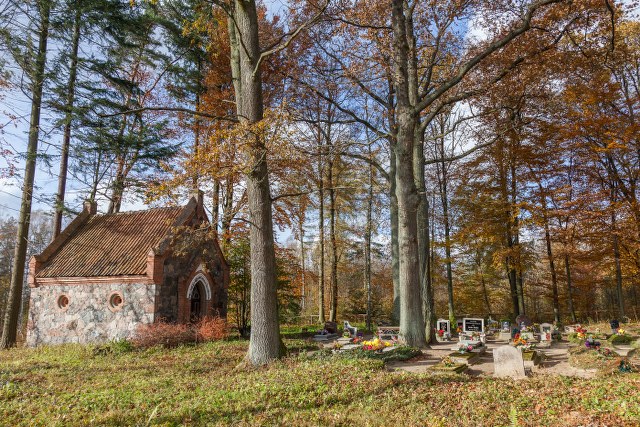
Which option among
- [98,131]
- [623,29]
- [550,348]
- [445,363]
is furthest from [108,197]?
[623,29]

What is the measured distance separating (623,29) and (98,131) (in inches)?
1066

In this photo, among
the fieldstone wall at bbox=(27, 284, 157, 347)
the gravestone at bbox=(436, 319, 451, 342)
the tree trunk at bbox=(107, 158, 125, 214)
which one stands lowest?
the gravestone at bbox=(436, 319, 451, 342)

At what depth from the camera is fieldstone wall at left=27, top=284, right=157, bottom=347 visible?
46.8 ft

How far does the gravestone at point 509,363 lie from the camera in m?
8.39

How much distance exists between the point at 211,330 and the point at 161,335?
1903 millimetres

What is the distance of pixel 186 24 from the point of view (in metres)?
10.4

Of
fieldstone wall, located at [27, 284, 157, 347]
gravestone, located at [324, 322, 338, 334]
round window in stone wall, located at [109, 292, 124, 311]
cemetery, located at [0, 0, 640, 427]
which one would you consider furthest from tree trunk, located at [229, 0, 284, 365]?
gravestone, located at [324, 322, 338, 334]

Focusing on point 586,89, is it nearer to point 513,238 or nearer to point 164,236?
point 513,238

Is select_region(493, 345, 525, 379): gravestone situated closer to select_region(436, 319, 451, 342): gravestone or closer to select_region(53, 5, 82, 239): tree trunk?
select_region(436, 319, 451, 342): gravestone

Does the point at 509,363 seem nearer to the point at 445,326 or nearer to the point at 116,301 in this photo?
the point at 445,326

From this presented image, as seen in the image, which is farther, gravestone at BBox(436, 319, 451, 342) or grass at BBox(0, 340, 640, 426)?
gravestone at BBox(436, 319, 451, 342)

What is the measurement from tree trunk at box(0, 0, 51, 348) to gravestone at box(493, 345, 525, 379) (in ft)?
55.5

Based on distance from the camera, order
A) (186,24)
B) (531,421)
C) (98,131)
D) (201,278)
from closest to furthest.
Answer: (531,421), (186,24), (201,278), (98,131)

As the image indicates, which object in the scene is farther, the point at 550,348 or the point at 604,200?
the point at 604,200
